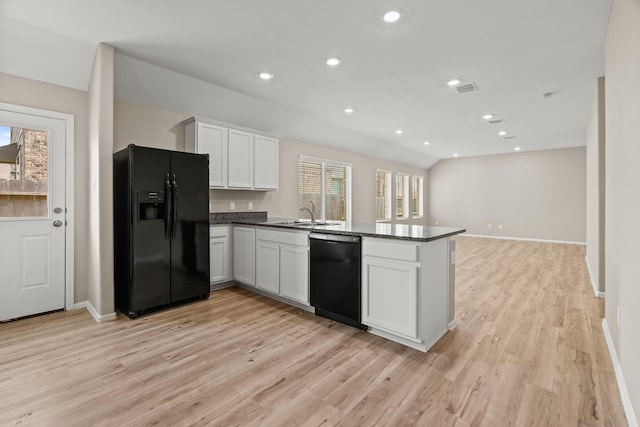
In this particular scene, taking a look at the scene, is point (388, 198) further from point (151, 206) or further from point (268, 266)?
point (151, 206)

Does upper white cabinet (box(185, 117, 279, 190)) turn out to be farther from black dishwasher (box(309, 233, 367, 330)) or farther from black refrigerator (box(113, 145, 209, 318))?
black dishwasher (box(309, 233, 367, 330))

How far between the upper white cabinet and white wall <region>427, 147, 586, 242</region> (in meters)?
7.42

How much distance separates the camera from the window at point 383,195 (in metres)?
8.46

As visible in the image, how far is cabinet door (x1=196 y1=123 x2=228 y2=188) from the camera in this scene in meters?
4.06

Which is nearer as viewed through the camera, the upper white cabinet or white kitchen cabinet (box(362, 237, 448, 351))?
white kitchen cabinet (box(362, 237, 448, 351))

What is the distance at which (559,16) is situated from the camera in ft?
8.04

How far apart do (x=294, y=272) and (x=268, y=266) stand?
47 cm

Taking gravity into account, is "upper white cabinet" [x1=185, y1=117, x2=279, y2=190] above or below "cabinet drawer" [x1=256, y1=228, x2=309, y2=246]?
above

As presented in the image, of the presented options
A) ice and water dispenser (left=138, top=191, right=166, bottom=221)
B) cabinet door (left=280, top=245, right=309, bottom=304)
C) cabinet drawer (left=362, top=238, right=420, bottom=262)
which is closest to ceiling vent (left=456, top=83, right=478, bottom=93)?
cabinet drawer (left=362, top=238, right=420, bottom=262)

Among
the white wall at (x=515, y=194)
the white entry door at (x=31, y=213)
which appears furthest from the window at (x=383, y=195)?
the white entry door at (x=31, y=213)

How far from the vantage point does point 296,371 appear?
217cm

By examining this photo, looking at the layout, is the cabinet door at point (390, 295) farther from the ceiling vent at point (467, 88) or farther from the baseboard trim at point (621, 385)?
the ceiling vent at point (467, 88)

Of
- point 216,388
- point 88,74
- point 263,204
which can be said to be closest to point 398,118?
point 263,204

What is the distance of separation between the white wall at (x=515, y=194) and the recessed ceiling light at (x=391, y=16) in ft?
27.4
